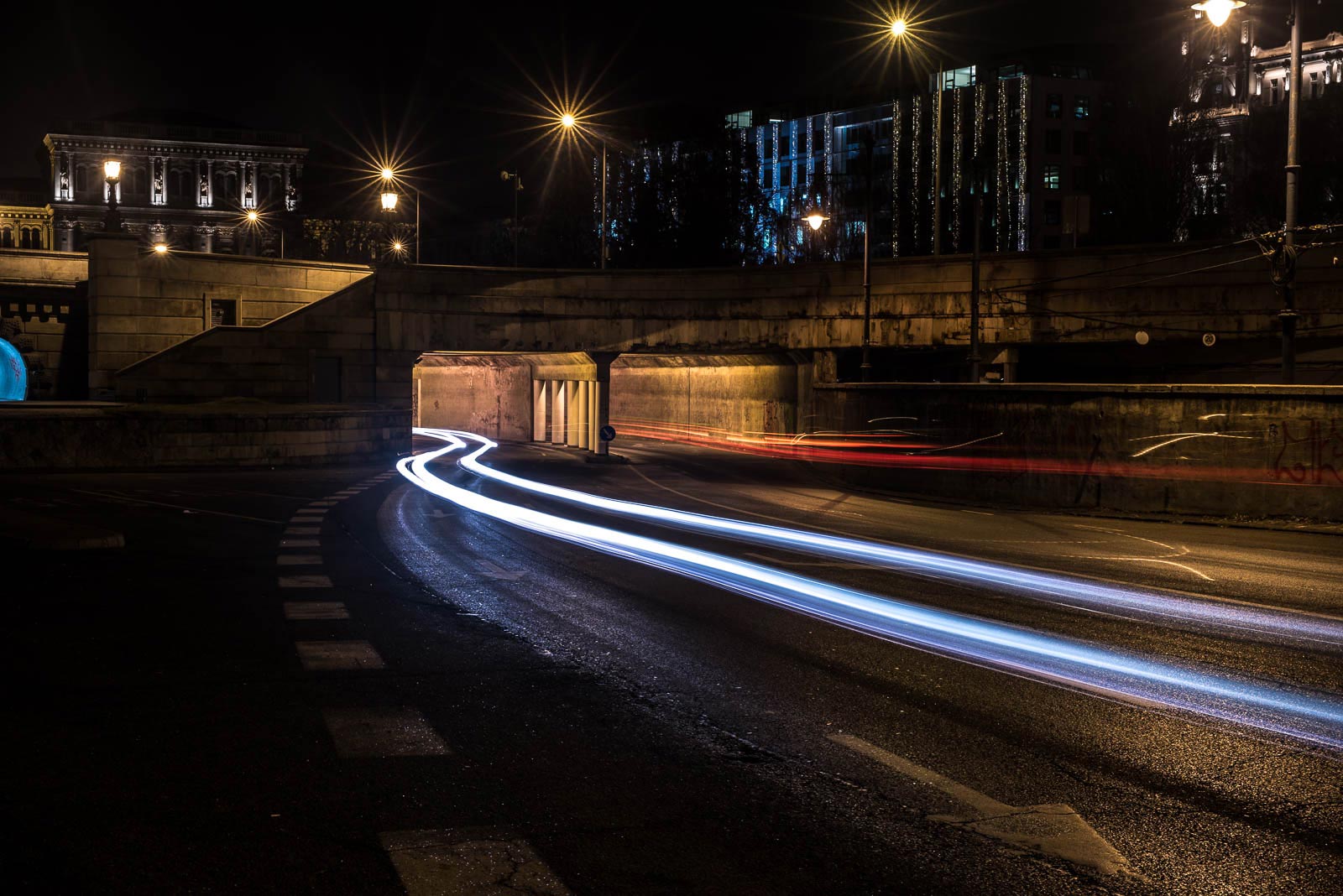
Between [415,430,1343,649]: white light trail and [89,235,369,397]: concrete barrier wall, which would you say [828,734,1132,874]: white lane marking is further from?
[89,235,369,397]: concrete barrier wall

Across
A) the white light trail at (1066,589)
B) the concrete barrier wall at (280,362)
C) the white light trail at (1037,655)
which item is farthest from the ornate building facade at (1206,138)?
the white light trail at (1037,655)

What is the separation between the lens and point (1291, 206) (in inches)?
886

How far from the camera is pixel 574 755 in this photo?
6.75 meters

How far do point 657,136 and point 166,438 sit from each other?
81.8m

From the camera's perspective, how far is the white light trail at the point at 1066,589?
36.0ft

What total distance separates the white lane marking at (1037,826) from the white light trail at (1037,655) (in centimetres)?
240

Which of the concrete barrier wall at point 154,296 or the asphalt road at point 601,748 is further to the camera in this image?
the concrete barrier wall at point 154,296

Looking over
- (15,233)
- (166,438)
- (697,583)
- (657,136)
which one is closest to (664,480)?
(166,438)

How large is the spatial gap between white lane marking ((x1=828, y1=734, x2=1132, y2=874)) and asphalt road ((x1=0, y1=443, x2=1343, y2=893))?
22 mm

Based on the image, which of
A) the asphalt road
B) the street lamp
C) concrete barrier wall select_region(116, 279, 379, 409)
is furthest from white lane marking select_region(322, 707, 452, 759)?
the street lamp

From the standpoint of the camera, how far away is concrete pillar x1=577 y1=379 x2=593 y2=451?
46.2 m

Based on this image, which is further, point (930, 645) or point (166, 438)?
point (166, 438)

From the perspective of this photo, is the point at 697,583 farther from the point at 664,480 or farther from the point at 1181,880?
the point at 664,480

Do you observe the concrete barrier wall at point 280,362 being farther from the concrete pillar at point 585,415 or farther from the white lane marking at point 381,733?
the white lane marking at point 381,733
